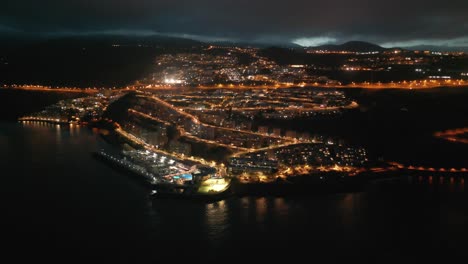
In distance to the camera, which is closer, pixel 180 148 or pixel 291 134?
pixel 180 148

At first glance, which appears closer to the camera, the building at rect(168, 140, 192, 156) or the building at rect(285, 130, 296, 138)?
the building at rect(168, 140, 192, 156)

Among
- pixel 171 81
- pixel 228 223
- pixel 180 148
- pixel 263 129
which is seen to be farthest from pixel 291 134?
pixel 171 81

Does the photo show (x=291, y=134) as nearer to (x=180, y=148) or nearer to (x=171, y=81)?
(x=180, y=148)

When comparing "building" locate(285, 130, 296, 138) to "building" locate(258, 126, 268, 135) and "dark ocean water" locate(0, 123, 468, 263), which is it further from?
"dark ocean water" locate(0, 123, 468, 263)

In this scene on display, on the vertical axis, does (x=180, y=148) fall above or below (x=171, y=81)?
below

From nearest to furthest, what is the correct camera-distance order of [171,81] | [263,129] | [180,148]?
[180,148] → [263,129] → [171,81]

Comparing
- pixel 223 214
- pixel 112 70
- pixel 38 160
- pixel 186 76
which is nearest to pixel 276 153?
pixel 223 214

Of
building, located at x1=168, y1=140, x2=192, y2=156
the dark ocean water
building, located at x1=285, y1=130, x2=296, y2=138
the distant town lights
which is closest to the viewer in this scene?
the dark ocean water

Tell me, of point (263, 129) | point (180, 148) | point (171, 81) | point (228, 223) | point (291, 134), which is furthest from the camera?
point (171, 81)

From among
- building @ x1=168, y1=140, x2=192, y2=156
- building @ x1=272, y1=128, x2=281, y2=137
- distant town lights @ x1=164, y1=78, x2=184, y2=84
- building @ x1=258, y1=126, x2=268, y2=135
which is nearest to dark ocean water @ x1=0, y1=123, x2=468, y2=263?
building @ x1=168, y1=140, x2=192, y2=156
